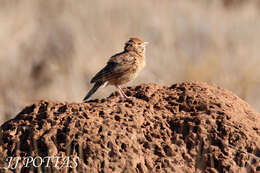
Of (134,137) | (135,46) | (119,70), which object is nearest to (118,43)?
(135,46)

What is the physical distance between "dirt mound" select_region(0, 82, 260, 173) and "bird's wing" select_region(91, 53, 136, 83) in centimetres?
130

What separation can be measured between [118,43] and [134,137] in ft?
25.9

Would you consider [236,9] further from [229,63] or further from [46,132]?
[46,132]

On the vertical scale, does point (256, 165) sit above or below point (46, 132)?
below

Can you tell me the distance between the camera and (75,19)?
41.8 ft

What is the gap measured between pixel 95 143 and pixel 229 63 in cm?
831

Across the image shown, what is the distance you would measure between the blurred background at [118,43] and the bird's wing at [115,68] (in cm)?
443

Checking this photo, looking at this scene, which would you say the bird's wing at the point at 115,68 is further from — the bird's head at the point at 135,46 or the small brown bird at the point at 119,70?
the bird's head at the point at 135,46

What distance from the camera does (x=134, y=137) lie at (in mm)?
4883

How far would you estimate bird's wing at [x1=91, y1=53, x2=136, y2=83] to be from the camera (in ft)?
22.1

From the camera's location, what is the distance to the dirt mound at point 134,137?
4.68 meters

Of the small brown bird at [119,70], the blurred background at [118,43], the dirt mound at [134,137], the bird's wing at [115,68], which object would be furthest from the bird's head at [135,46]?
the blurred background at [118,43]

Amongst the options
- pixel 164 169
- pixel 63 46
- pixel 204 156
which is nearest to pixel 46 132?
pixel 164 169

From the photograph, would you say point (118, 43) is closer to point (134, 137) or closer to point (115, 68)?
point (115, 68)
